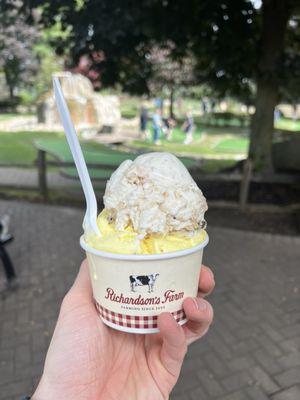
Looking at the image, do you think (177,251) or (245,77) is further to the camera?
(245,77)

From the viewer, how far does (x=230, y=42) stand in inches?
290

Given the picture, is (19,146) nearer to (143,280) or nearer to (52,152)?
(52,152)

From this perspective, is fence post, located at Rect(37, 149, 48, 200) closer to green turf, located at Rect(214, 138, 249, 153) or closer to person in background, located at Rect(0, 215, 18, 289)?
person in background, located at Rect(0, 215, 18, 289)

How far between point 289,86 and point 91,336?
7501mm

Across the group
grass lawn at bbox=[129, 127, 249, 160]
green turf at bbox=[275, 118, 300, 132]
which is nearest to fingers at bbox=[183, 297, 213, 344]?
grass lawn at bbox=[129, 127, 249, 160]

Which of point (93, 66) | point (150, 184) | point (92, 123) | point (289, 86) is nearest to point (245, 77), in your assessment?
point (289, 86)

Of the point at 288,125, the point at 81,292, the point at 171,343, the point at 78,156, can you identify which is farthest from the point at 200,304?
the point at 288,125

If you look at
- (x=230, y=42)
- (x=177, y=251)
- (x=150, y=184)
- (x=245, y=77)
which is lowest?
(x=177, y=251)

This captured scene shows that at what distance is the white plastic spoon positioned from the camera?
64.7 inches

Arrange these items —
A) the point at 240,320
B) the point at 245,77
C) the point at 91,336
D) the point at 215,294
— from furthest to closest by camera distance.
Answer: the point at 245,77
the point at 215,294
the point at 240,320
the point at 91,336

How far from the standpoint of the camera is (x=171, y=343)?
1704 millimetres

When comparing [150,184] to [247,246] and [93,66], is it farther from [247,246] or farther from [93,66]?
[93,66]

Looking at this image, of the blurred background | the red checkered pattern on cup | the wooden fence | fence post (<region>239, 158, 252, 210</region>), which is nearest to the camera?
the red checkered pattern on cup

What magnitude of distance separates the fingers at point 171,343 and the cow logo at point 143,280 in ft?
0.42
